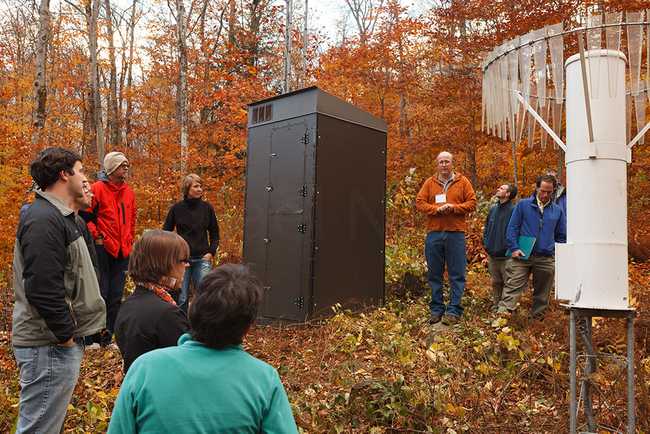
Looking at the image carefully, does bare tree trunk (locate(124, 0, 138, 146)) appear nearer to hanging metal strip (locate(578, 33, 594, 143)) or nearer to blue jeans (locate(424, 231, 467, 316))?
blue jeans (locate(424, 231, 467, 316))

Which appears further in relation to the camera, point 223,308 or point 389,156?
point 389,156

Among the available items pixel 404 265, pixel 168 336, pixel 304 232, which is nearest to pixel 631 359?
pixel 168 336

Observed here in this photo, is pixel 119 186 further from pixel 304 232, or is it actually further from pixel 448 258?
pixel 448 258

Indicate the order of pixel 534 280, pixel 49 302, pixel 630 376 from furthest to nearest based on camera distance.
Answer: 1. pixel 534 280
2. pixel 630 376
3. pixel 49 302

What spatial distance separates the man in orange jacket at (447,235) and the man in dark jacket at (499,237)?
0.68 meters

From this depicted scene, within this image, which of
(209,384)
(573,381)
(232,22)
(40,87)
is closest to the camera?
(209,384)

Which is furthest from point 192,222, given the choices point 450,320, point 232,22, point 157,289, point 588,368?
point 232,22

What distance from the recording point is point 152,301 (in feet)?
6.99

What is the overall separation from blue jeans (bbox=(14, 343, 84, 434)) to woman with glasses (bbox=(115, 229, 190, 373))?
1.63 feet

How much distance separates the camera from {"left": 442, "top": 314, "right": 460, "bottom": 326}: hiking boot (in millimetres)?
5744

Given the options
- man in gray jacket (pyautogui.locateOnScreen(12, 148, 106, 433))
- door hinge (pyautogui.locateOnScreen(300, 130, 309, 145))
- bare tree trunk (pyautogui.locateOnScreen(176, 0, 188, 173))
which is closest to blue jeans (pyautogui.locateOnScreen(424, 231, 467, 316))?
door hinge (pyautogui.locateOnScreen(300, 130, 309, 145))

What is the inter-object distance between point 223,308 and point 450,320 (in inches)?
185

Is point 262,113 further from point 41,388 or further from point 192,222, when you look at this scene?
point 41,388

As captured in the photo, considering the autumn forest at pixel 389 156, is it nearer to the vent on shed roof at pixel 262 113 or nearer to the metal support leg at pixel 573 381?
the metal support leg at pixel 573 381
